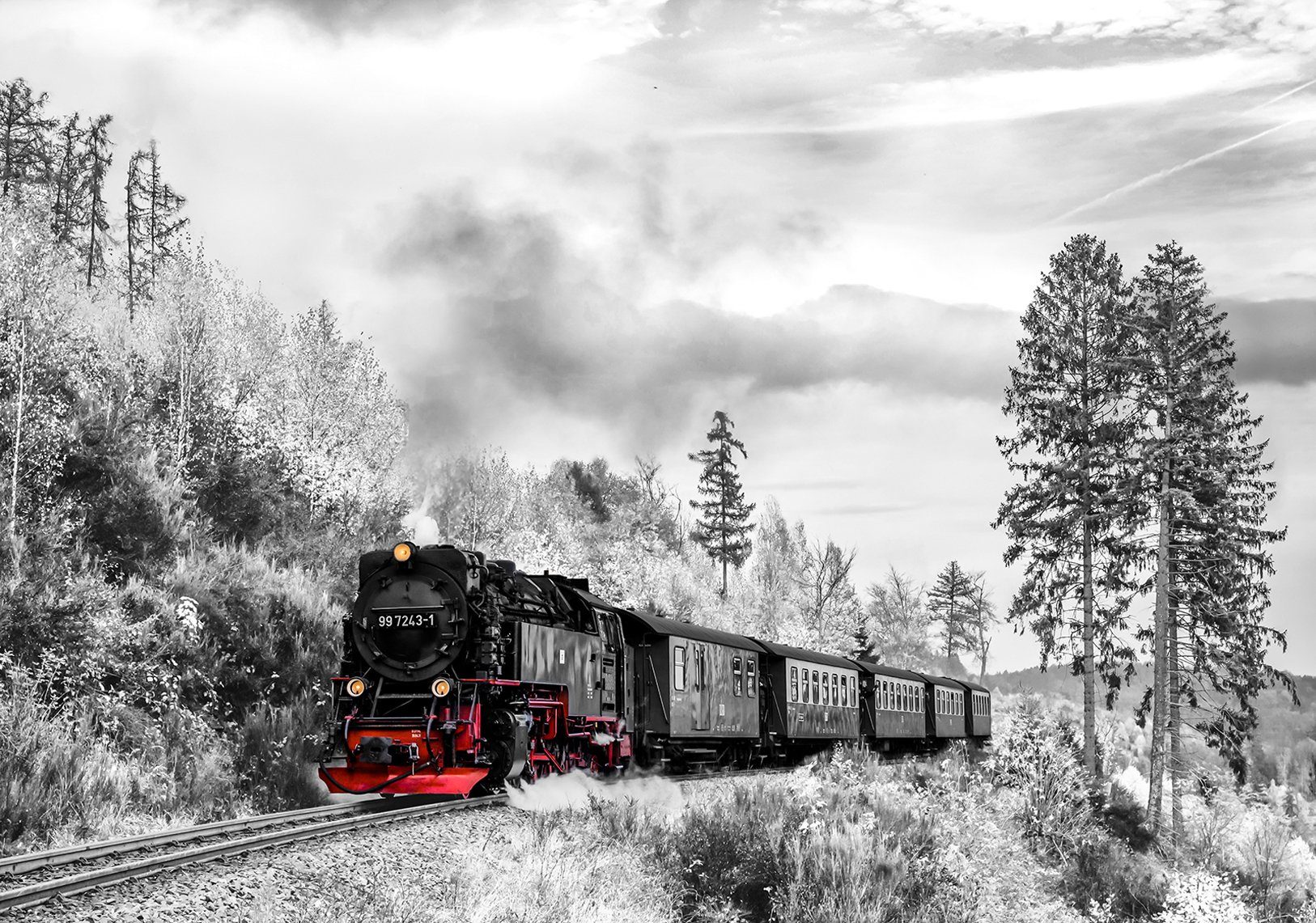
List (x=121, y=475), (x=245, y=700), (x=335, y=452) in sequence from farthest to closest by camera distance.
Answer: (x=335, y=452) → (x=121, y=475) → (x=245, y=700)

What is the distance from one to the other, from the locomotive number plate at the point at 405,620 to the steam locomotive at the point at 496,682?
15 millimetres

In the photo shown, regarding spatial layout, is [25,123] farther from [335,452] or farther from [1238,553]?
[1238,553]

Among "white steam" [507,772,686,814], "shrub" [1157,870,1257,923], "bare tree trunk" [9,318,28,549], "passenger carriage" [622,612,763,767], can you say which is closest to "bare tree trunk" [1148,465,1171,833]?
"shrub" [1157,870,1257,923]

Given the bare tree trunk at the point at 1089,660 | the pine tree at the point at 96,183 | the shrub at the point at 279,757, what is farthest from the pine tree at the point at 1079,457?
the pine tree at the point at 96,183

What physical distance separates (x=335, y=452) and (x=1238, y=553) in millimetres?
24989

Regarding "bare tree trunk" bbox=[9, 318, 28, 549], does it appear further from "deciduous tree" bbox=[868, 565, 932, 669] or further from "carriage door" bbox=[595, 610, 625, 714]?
"deciduous tree" bbox=[868, 565, 932, 669]

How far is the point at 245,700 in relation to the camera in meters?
19.8

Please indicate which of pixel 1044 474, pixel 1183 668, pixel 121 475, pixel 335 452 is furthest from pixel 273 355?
pixel 1183 668

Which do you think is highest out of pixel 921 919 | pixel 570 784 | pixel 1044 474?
pixel 1044 474

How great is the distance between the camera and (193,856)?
9195 millimetres

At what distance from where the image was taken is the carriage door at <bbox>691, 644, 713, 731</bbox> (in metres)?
21.1

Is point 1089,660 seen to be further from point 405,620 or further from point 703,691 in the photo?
point 405,620

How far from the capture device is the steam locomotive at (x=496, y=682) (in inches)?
563

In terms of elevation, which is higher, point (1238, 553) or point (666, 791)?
point (1238, 553)
